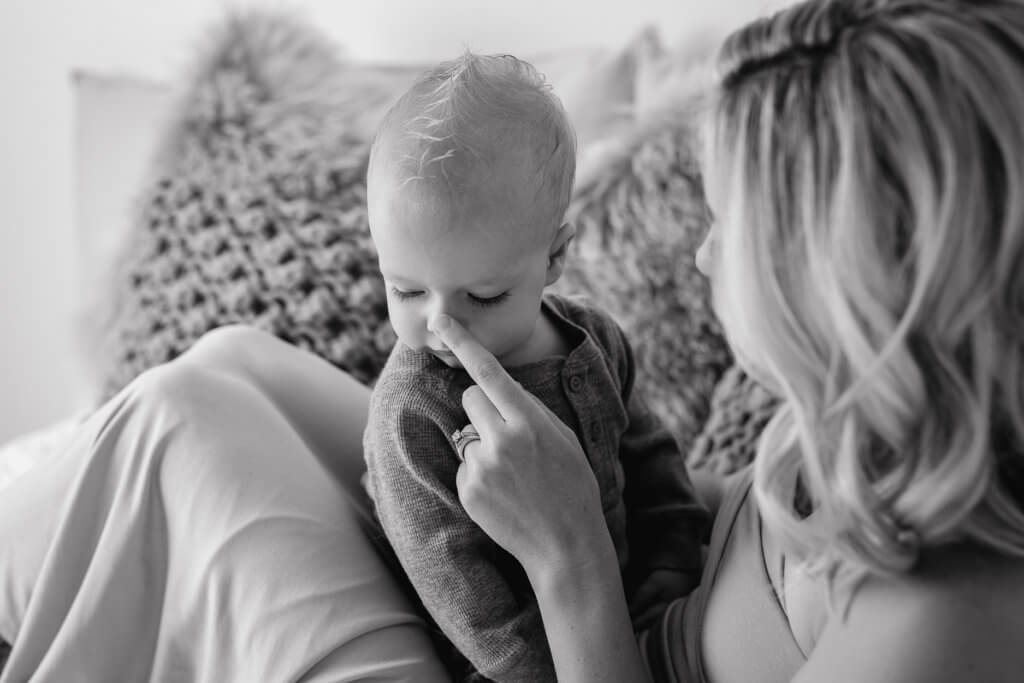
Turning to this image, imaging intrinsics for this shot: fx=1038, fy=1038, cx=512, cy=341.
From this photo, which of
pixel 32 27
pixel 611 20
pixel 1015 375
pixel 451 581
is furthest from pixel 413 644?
pixel 32 27

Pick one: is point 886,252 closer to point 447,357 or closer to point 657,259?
point 447,357

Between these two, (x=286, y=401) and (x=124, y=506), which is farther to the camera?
(x=286, y=401)

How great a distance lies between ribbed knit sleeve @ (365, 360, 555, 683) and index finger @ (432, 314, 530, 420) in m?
0.08

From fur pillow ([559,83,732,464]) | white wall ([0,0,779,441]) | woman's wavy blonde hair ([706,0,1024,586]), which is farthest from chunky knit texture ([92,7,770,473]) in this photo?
woman's wavy blonde hair ([706,0,1024,586])

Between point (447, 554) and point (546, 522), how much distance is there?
0.10 metres

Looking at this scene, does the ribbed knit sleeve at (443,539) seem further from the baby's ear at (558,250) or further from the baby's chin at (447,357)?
the baby's ear at (558,250)

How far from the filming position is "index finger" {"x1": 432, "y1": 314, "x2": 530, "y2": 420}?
0.88 meters

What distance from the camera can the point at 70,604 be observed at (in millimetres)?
1037

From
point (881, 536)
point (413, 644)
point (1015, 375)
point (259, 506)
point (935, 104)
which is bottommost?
point (413, 644)

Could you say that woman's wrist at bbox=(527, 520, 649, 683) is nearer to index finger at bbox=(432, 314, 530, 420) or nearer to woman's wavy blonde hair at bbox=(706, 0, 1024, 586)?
index finger at bbox=(432, 314, 530, 420)

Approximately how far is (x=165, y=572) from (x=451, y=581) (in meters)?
0.31

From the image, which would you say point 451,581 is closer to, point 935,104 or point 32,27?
point 935,104

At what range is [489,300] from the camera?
0.92 metres

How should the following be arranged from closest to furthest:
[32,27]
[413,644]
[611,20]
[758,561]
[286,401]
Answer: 1. [758,561]
2. [413,644]
3. [286,401]
4. [611,20]
5. [32,27]
